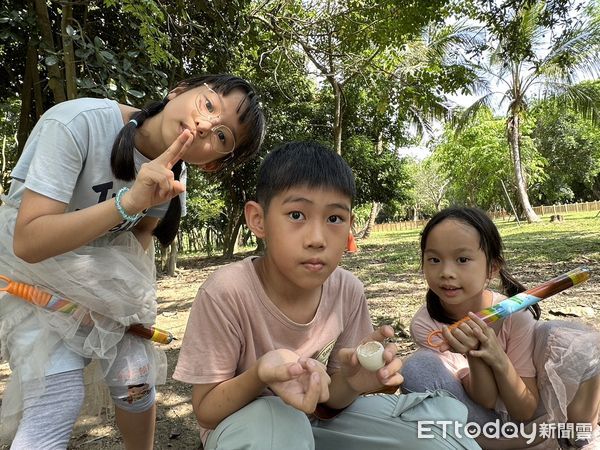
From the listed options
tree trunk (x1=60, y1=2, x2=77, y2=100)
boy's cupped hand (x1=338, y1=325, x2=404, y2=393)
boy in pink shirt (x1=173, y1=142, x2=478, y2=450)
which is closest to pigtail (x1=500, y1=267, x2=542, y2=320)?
boy in pink shirt (x1=173, y1=142, x2=478, y2=450)

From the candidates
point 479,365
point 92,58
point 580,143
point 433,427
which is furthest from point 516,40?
point 580,143

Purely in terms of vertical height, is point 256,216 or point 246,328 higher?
point 256,216

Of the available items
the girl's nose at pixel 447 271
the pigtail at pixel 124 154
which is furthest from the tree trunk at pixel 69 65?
the girl's nose at pixel 447 271

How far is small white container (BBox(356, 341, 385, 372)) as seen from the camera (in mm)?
1133

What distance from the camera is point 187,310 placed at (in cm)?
522

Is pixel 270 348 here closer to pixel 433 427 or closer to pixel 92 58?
pixel 433 427

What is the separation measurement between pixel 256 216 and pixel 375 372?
1.79 feet

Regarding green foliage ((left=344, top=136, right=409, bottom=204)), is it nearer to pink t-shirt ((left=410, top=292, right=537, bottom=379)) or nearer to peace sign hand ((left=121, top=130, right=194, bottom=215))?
pink t-shirt ((left=410, top=292, right=537, bottom=379))

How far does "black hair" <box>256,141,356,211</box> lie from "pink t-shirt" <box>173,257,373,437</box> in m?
0.25

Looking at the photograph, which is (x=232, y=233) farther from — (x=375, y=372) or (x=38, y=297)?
(x=375, y=372)

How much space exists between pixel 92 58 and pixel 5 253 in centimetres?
185

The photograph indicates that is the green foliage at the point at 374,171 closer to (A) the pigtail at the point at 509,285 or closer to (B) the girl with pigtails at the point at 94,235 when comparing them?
(A) the pigtail at the point at 509,285

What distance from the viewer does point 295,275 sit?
48.9 inches

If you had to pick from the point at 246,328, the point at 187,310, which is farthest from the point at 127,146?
the point at 187,310
